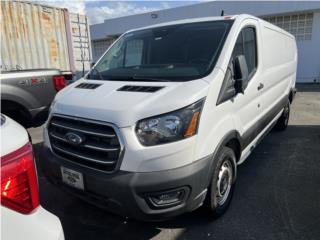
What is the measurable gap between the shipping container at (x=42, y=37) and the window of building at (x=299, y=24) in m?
11.1

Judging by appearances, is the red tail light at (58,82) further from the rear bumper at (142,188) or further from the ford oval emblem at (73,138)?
the rear bumper at (142,188)

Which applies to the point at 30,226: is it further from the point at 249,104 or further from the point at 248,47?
the point at 248,47

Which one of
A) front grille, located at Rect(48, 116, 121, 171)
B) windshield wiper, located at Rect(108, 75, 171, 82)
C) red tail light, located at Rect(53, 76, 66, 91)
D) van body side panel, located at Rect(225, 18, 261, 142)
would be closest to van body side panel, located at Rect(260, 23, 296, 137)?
van body side panel, located at Rect(225, 18, 261, 142)

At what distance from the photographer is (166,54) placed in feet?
10.5

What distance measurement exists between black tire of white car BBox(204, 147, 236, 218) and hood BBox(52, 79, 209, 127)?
68 cm

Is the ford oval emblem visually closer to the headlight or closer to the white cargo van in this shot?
the white cargo van

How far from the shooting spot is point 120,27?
19.5 metres

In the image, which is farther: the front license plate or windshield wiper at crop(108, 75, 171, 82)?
windshield wiper at crop(108, 75, 171, 82)

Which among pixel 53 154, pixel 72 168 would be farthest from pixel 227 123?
pixel 53 154

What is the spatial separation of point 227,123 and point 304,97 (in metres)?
9.33

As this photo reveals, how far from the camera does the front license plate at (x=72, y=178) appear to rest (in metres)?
2.37

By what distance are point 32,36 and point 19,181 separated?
745cm

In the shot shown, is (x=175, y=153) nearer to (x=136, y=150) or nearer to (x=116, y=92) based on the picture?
(x=136, y=150)

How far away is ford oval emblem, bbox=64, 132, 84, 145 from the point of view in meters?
2.36
